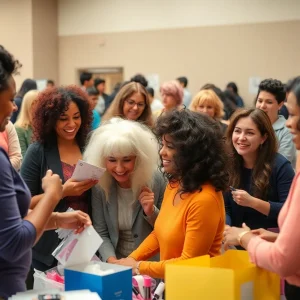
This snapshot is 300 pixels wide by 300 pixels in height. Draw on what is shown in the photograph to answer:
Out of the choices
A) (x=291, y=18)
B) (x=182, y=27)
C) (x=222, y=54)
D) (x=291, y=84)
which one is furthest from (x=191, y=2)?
(x=291, y=84)

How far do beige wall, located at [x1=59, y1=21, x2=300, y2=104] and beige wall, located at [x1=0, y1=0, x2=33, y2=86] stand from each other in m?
0.97

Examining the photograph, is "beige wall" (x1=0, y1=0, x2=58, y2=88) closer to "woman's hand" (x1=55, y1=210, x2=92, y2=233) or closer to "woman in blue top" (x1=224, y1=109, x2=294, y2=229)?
"woman in blue top" (x1=224, y1=109, x2=294, y2=229)

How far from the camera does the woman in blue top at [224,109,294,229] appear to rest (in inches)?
125

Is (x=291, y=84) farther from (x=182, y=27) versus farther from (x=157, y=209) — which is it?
(x=182, y=27)

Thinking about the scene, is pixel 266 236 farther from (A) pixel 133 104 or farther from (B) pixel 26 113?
(B) pixel 26 113

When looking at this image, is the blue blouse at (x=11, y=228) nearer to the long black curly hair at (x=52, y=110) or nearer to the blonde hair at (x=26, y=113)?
the long black curly hair at (x=52, y=110)

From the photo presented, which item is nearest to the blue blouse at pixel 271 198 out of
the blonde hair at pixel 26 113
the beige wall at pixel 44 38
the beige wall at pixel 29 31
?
the blonde hair at pixel 26 113

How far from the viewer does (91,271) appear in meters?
2.05

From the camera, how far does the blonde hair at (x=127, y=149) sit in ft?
9.09

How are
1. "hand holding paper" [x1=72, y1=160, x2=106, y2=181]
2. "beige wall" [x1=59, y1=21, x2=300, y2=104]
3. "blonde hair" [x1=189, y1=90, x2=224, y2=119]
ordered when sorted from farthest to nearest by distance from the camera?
"beige wall" [x1=59, y1=21, x2=300, y2=104] → "blonde hair" [x1=189, y1=90, x2=224, y2=119] → "hand holding paper" [x1=72, y1=160, x2=106, y2=181]

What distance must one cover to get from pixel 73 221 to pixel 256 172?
1.41 meters

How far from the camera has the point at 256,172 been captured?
3232 millimetres

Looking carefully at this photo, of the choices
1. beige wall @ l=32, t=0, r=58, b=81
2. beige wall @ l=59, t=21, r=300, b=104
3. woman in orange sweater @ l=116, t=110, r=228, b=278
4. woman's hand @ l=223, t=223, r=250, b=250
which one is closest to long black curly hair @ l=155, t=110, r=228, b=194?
woman in orange sweater @ l=116, t=110, r=228, b=278

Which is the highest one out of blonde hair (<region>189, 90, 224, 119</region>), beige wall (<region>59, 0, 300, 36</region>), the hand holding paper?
beige wall (<region>59, 0, 300, 36</region>)
